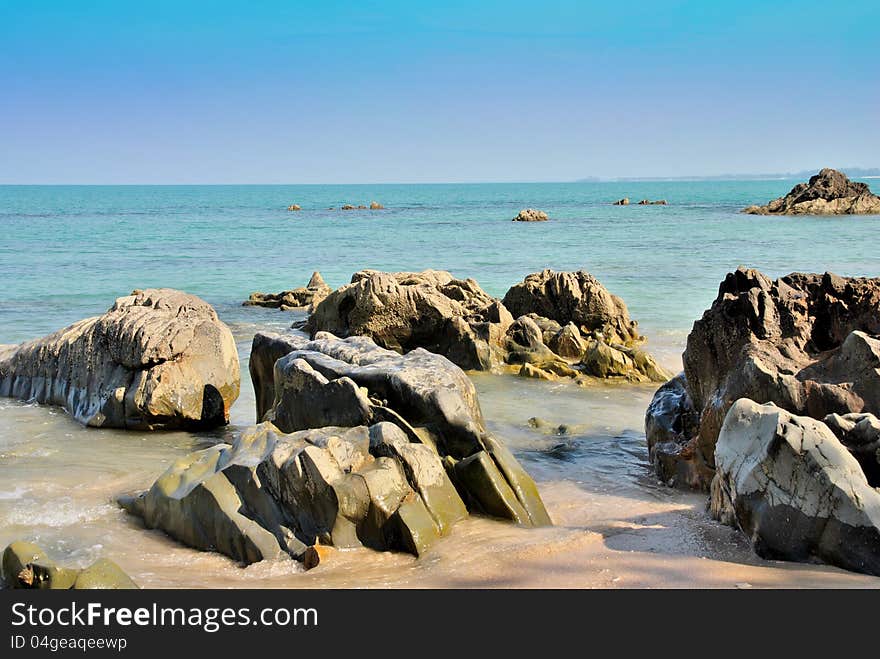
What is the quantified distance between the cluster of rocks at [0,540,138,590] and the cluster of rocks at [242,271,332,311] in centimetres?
1348

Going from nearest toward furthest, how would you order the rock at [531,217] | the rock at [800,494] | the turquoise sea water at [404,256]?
the rock at [800,494], the turquoise sea water at [404,256], the rock at [531,217]

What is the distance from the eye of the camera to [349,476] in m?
5.18

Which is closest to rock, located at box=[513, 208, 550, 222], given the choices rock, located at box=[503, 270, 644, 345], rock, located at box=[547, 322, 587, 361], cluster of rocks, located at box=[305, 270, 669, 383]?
cluster of rocks, located at box=[305, 270, 669, 383]

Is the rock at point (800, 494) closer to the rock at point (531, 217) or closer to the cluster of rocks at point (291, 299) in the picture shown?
the cluster of rocks at point (291, 299)

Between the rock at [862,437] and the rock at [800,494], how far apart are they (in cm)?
23

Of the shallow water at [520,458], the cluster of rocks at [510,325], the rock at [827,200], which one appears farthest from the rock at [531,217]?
the cluster of rocks at [510,325]

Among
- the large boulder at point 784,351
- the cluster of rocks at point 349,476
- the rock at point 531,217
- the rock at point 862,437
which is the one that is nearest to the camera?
the rock at point 862,437

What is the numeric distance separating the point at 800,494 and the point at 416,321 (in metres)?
8.49

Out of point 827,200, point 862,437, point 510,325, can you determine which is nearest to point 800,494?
point 862,437

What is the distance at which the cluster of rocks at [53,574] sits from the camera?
Answer: 4.04m

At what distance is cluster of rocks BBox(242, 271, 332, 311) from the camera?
18.3 meters

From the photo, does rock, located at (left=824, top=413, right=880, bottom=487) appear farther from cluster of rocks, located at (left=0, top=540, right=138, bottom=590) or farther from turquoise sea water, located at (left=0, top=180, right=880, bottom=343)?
turquoise sea water, located at (left=0, top=180, right=880, bottom=343)

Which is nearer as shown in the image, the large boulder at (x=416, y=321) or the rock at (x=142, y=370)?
the rock at (x=142, y=370)
